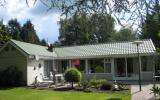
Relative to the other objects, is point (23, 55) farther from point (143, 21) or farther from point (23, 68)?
point (143, 21)

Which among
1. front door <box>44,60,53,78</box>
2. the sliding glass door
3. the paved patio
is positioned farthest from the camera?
front door <box>44,60,53,78</box>

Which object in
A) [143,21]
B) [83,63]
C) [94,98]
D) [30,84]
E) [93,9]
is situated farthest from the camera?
[83,63]

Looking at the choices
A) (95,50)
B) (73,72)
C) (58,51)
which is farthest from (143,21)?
(58,51)

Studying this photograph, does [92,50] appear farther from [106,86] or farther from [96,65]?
[106,86]

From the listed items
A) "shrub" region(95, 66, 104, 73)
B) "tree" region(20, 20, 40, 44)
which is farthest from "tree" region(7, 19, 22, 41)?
"shrub" region(95, 66, 104, 73)

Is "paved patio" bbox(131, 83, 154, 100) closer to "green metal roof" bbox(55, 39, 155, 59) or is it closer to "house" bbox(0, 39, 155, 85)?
"house" bbox(0, 39, 155, 85)

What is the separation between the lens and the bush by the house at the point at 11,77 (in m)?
30.2

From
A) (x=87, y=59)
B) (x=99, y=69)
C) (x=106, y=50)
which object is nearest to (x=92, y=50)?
(x=87, y=59)

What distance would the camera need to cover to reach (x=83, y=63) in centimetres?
3712

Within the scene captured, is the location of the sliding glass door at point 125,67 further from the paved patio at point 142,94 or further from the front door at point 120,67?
the paved patio at point 142,94

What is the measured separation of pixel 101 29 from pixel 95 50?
31.0 metres

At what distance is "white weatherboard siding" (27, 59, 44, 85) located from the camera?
30.9 m

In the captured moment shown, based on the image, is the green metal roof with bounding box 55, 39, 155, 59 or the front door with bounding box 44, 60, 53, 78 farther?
the front door with bounding box 44, 60, 53, 78

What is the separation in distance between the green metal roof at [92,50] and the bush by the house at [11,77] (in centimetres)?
233
